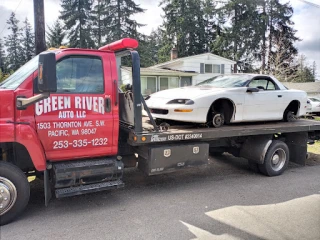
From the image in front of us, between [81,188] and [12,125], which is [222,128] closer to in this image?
[81,188]

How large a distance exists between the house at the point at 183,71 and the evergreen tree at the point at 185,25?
46.7 feet

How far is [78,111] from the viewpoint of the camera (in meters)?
4.16

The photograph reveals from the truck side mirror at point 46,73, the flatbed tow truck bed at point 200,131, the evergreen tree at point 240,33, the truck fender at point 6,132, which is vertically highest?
the evergreen tree at point 240,33

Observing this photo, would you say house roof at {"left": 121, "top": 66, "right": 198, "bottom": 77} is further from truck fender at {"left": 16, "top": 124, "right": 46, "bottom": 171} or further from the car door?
truck fender at {"left": 16, "top": 124, "right": 46, "bottom": 171}

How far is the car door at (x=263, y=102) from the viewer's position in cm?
609

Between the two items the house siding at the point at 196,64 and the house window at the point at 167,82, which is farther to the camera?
the house siding at the point at 196,64

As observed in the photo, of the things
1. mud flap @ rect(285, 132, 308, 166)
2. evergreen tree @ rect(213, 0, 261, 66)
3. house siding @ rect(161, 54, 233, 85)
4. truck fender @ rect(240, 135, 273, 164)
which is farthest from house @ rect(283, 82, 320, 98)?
truck fender @ rect(240, 135, 273, 164)

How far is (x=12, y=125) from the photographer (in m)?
3.76

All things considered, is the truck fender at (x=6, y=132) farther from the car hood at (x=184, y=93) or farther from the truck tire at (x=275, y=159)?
the truck tire at (x=275, y=159)

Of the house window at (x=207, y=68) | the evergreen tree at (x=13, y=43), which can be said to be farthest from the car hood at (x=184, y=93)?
the evergreen tree at (x=13, y=43)

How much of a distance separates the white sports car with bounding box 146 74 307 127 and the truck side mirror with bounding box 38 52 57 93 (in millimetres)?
2494

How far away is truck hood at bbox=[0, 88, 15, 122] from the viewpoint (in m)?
3.74

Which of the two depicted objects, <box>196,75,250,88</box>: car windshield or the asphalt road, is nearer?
the asphalt road

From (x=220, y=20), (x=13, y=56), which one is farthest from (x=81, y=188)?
(x=13, y=56)
